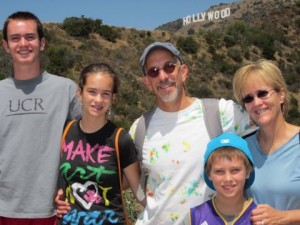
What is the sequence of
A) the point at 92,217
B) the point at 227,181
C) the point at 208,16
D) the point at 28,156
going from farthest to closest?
1. the point at 208,16
2. the point at 28,156
3. the point at 92,217
4. the point at 227,181

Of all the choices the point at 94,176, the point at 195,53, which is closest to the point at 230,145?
the point at 94,176

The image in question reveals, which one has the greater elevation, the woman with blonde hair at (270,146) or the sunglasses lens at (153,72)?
the sunglasses lens at (153,72)

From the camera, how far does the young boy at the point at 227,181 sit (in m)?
2.78

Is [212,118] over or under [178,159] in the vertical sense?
over

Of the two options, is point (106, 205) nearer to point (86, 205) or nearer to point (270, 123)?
point (86, 205)

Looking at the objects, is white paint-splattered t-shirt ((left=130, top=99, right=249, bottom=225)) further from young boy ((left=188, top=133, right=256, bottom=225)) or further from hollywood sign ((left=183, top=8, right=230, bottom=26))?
hollywood sign ((left=183, top=8, right=230, bottom=26))

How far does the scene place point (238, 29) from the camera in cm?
4150

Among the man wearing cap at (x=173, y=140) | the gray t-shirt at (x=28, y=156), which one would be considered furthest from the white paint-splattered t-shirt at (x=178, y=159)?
the gray t-shirt at (x=28, y=156)

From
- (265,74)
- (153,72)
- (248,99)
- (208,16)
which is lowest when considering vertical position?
(248,99)

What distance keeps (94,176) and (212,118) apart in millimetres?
972

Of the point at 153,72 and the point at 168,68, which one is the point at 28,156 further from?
the point at 168,68

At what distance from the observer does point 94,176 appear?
10.2 feet

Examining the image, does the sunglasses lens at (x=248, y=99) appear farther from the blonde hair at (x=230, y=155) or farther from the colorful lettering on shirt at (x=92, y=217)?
the colorful lettering on shirt at (x=92, y=217)

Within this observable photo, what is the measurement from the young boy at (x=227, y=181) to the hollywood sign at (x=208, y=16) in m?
69.4
